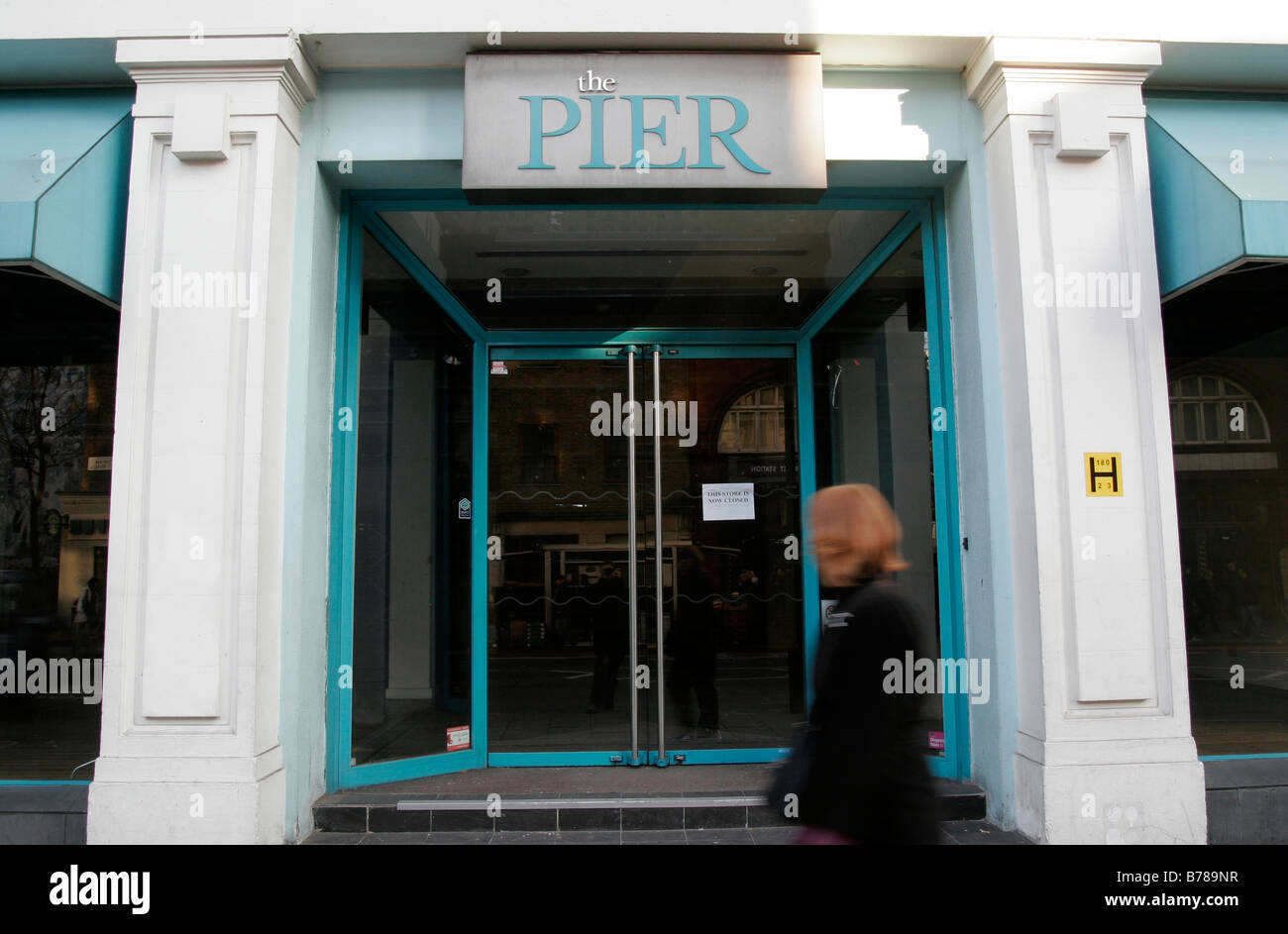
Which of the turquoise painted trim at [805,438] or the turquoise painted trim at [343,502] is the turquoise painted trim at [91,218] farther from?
the turquoise painted trim at [805,438]

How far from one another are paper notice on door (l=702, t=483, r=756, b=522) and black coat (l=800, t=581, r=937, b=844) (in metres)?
3.99

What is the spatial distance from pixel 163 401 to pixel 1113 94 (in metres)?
5.48

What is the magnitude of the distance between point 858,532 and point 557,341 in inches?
161

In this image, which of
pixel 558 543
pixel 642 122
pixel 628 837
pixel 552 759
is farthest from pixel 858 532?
pixel 558 543

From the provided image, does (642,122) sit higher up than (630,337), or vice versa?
(642,122)

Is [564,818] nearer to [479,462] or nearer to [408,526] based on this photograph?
[408,526]

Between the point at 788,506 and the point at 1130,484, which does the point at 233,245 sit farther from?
the point at 1130,484

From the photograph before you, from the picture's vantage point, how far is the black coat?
7.36 feet

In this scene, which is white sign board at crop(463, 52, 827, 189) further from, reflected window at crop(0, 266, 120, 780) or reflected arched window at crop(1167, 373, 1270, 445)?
reflected arched window at crop(1167, 373, 1270, 445)

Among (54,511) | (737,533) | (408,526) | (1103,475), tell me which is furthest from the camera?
(737,533)

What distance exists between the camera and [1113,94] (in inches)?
174

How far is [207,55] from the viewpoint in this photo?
4277 millimetres

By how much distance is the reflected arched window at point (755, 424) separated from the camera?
21.0ft
